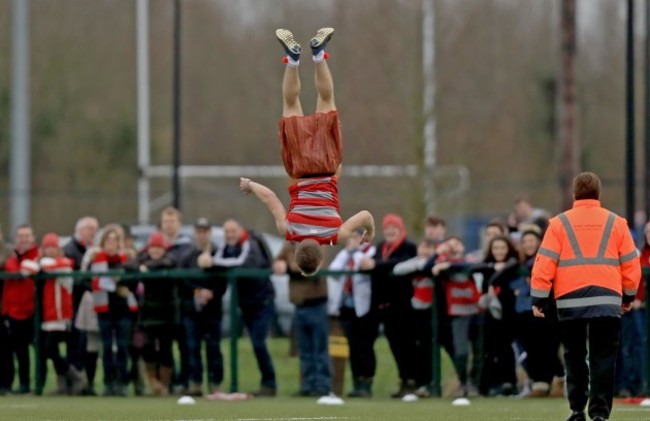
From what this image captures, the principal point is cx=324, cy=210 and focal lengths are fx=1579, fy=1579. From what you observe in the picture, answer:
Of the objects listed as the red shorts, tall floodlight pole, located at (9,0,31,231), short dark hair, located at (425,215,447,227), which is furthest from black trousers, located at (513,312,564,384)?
tall floodlight pole, located at (9,0,31,231)

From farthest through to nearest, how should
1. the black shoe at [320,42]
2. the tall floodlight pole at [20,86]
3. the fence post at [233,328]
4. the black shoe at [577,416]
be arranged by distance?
the tall floodlight pole at [20,86] < the fence post at [233,328] < the black shoe at [320,42] < the black shoe at [577,416]

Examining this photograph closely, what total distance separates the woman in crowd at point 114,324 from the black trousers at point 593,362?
25.4 feet

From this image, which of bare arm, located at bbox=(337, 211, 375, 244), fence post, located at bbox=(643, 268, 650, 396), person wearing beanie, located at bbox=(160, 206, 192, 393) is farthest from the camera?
person wearing beanie, located at bbox=(160, 206, 192, 393)

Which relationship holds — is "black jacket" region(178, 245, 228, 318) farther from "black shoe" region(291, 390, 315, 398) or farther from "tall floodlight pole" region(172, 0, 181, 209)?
"tall floodlight pole" region(172, 0, 181, 209)

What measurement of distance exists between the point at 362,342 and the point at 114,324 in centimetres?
320

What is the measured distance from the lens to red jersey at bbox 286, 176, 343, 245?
15.9m

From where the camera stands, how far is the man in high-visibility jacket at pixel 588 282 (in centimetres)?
1345

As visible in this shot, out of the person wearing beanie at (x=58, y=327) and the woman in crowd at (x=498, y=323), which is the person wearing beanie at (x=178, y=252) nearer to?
A: the person wearing beanie at (x=58, y=327)

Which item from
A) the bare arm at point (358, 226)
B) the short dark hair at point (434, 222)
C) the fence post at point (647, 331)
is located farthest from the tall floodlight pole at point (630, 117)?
the bare arm at point (358, 226)

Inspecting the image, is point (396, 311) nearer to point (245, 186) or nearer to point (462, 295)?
point (462, 295)

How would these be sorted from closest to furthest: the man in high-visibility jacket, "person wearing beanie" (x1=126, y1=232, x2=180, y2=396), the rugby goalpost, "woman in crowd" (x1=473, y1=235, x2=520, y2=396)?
the man in high-visibility jacket < "woman in crowd" (x1=473, y1=235, x2=520, y2=396) < "person wearing beanie" (x1=126, y1=232, x2=180, y2=396) < the rugby goalpost

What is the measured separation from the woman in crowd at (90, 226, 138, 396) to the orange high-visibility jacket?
7.74 metres

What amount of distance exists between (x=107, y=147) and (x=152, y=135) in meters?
2.68

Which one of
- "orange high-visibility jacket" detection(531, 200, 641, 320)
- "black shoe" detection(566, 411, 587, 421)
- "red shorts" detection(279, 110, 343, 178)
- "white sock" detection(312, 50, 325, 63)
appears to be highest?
"white sock" detection(312, 50, 325, 63)
